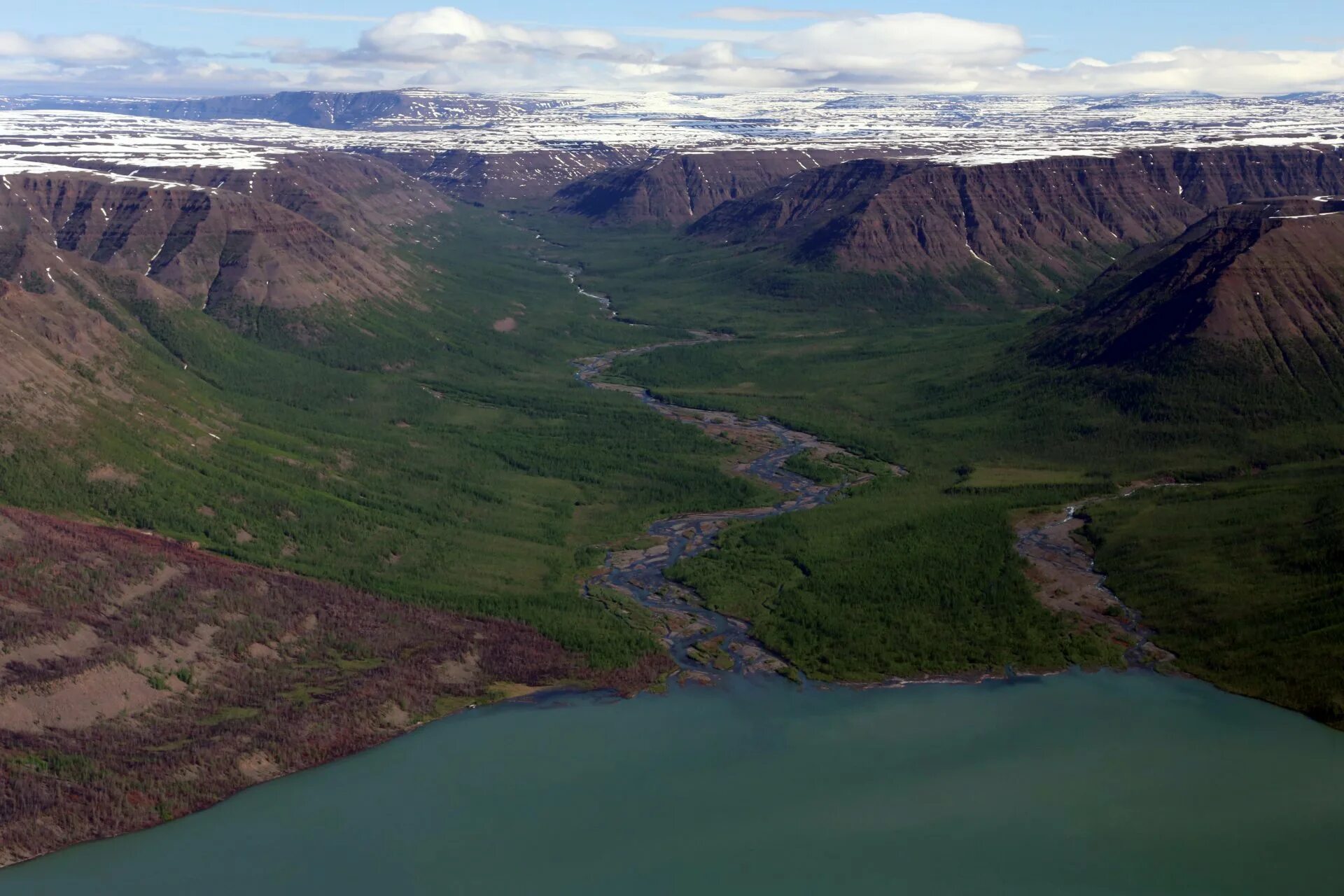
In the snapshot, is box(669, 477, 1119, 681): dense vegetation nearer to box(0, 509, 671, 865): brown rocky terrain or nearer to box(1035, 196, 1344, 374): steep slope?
box(0, 509, 671, 865): brown rocky terrain

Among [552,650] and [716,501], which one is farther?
[716,501]

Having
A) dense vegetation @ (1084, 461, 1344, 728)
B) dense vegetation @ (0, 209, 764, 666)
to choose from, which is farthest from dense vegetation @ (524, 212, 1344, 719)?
dense vegetation @ (0, 209, 764, 666)

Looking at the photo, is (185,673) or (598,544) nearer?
(185,673)

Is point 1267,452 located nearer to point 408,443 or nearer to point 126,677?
point 408,443

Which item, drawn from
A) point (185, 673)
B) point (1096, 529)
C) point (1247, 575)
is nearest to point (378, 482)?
point (185, 673)

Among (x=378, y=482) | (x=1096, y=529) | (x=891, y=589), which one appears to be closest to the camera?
(x=891, y=589)

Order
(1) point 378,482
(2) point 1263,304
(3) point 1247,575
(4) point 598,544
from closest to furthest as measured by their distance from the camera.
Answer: (3) point 1247,575 < (4) point 598,544 < (1) point 378,482 < (2) point 1263,304

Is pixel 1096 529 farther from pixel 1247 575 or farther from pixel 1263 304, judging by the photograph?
pixel 1263 304

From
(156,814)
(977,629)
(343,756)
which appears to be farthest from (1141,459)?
(156,814)

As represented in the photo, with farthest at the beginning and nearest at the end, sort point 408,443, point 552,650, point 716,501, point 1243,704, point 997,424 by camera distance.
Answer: point 997,424 < point 408,443 < point 716,501 < point 552,650 < point 1243,704
